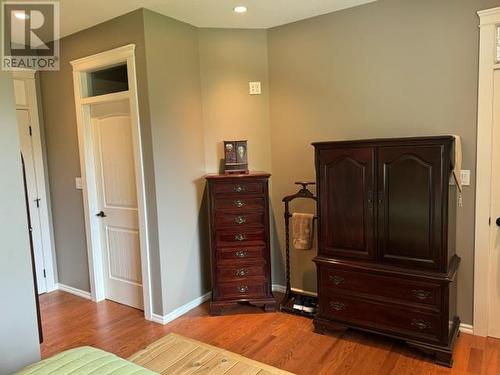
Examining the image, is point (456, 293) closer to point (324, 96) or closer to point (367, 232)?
A: point (367, 232)

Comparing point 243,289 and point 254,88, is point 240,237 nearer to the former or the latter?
point 243,289

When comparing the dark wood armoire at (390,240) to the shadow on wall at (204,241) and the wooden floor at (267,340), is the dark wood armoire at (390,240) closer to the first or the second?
the wooden floor at (267,340)

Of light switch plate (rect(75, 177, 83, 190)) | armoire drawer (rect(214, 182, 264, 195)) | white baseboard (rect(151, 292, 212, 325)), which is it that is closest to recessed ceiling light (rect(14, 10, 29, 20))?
light switch plate (rect(75, 177, 83, 190))

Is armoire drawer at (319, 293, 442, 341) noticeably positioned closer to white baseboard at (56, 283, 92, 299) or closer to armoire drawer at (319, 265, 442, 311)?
armoire drawer at (319, 265, 442, 311)

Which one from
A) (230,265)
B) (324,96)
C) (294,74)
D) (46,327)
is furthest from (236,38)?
(46,327)

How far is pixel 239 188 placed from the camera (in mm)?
3262

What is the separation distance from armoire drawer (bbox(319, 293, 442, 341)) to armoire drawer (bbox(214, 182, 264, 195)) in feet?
3.55

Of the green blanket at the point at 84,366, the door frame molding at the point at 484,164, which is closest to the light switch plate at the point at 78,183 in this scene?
the green blanket at the point at 84,366

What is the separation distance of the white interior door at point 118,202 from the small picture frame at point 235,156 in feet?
2.93

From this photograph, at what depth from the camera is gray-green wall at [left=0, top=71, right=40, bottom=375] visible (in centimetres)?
199

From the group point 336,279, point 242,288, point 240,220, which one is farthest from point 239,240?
point 336,279

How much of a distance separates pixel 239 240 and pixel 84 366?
187cm

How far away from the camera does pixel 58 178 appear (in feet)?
13.0

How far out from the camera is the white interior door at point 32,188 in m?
3.78
